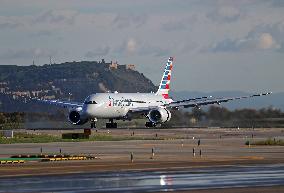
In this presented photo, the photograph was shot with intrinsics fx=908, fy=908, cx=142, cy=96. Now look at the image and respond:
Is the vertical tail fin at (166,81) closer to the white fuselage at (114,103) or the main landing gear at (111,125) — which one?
the white fuselage at (114,103)

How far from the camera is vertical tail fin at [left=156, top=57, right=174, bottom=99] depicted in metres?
135

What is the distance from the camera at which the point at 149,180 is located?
39875 mm

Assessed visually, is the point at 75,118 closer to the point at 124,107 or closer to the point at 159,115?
the point at 124,107

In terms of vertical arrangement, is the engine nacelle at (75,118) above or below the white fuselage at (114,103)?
below

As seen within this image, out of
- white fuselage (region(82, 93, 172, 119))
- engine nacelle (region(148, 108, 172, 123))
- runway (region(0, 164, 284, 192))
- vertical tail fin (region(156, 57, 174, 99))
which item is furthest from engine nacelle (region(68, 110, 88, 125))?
runway (region(0, 164, 284, 192))

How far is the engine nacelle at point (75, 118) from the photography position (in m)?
120

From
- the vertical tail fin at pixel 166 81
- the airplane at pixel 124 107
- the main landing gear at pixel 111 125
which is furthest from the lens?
the vertical tail fin at pixel 166 81

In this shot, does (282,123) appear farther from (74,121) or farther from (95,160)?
(95,160)

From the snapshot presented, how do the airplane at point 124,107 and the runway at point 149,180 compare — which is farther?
the airplane at point 124,107

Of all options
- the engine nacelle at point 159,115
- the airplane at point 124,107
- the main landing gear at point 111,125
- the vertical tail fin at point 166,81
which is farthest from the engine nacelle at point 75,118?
the vertical tail fin at point 166,81

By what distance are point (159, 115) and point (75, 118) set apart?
38.1 feet

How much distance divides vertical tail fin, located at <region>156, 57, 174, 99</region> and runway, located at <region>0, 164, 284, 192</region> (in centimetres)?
8823

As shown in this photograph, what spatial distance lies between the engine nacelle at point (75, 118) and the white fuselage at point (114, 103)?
2836 mm

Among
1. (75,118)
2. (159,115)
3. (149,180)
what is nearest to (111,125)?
(75,118)
